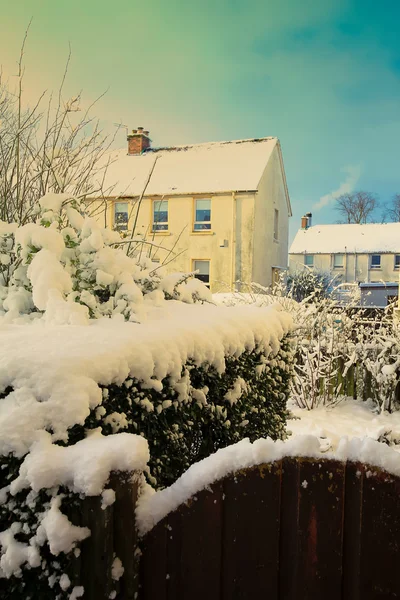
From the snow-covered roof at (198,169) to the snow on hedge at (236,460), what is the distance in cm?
2036

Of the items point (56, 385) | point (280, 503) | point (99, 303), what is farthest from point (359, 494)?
point (99, 303)

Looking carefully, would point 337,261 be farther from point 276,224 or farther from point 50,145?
point 50,145

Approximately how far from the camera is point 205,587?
1.44 m

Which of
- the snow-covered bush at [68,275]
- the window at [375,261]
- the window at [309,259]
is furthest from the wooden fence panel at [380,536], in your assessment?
the window at [375,261]

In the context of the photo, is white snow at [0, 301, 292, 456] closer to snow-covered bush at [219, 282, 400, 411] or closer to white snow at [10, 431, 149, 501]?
white snow at [10, 431, 149, 501]

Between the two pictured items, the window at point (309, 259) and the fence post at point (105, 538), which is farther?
the window at point (309, 259)

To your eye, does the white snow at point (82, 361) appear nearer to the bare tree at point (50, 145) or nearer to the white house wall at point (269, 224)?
the bare tree at point (50, 145)

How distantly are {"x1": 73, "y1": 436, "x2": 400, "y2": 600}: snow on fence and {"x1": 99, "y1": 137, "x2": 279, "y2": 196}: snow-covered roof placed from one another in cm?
2040

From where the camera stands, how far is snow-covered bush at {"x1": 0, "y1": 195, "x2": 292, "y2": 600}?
1.34 m

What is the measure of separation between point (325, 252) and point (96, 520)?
1415 inches

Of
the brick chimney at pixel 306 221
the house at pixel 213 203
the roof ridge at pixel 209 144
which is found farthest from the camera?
the brick chimney at pixel 306 221

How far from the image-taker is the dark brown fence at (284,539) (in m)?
1.38

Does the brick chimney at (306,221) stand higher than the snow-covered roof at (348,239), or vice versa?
the brick chimney at (306,221)

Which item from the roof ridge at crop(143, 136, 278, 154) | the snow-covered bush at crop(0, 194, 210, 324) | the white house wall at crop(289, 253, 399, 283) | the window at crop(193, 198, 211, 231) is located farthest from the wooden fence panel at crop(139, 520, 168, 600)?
the white house wall at crop(289, 253, 399, 283)
